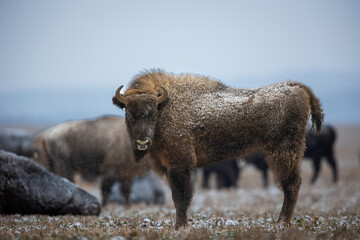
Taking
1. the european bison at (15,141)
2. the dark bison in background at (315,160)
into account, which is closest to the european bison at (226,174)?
the dark bison in background at (315,160)

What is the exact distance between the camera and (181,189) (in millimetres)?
7484

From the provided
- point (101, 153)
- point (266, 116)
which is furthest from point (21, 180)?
point (266, 116)

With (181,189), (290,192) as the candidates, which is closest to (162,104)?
(181,189)

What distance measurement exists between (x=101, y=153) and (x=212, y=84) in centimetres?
572

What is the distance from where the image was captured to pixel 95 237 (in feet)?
18.7

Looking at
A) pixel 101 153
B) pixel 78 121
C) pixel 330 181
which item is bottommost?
pixel 330 181

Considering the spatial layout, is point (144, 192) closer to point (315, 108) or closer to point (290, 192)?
point (290, 192)

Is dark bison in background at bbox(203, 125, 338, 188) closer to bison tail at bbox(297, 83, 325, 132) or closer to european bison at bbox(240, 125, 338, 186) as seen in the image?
european bison at bbox(240, 125, 338, 186)

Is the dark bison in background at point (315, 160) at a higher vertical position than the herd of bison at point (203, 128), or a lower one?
lower

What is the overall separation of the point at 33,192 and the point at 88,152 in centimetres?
358

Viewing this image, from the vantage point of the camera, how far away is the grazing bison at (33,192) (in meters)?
9.05

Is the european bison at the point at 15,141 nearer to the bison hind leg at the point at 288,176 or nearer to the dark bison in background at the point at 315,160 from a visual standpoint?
the dark bison in background at the point at 315,160

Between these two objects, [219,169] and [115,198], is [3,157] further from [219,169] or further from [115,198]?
[219,169]

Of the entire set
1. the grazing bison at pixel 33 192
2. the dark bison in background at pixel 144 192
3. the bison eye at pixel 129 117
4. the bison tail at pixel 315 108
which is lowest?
the dark bison in background at pixel 144 192
